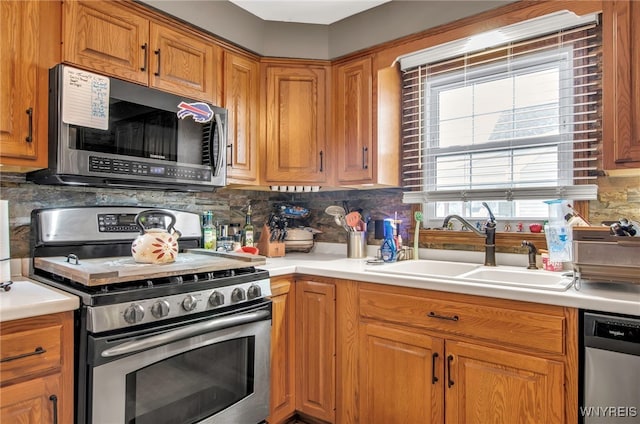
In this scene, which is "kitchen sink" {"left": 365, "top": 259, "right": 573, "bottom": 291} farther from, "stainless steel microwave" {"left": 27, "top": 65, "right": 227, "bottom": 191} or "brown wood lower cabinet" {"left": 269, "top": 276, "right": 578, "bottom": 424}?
"stainless steel microwave" {"left": 27, "top": 65, "right": 227, "bottom": 191}

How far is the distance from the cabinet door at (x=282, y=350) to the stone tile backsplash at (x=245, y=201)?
0.74m

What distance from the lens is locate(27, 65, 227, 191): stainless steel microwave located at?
5.02 feet

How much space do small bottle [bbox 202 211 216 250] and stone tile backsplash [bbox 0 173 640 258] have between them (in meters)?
0.08

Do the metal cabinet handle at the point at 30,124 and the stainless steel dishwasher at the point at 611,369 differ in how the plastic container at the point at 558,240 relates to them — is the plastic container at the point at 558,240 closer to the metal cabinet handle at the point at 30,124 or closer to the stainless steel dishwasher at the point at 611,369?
the stainless steel dishwasher at the point at 611,369

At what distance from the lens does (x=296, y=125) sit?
7.92 feet

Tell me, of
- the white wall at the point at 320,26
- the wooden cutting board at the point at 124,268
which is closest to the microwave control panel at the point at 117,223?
the wooden cutting board at the point at 124,268

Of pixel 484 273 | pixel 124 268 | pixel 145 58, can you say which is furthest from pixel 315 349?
pixel 145 58

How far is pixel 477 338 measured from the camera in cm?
154

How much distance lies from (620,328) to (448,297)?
0.57 metres

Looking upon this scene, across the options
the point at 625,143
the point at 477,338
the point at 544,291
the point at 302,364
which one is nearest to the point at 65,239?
the point at 302,364

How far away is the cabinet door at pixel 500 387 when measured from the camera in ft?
4.52

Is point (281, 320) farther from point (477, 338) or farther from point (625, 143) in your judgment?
→ point (625, 143)

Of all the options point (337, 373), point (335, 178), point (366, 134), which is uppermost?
point (366, 134)

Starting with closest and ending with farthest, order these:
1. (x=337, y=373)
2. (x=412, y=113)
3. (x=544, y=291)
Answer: (x=544, y=291) < (x=337, y=373) < (x=412, y=113)
